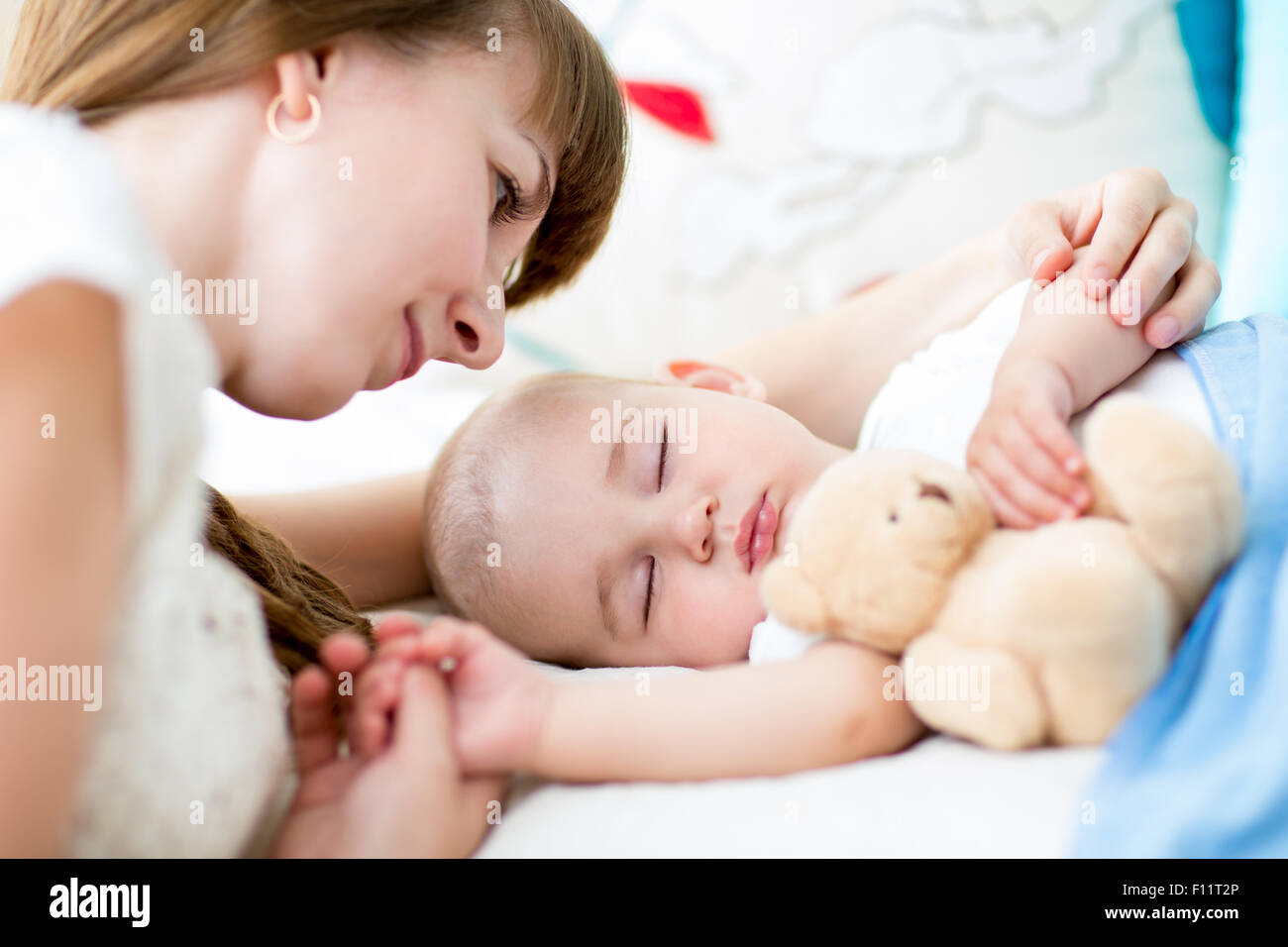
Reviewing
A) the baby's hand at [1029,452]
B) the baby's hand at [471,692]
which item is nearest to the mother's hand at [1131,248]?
the baby's hand at [1029,452]

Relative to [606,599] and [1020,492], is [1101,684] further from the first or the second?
[606,599]

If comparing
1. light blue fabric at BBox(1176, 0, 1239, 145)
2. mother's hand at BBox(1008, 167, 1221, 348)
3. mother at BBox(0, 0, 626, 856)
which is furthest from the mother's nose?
light blue fabric at BBox(1176, 0, 1239, 145)

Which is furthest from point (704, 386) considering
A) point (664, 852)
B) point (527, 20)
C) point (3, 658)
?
point (3, 658)

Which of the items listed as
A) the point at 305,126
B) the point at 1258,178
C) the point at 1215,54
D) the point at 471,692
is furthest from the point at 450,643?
the point at 1215,54

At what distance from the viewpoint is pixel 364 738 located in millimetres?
698

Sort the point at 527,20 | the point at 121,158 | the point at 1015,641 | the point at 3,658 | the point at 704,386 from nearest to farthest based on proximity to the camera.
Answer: the point at 3,658
the point at 1015,641
the point at 121,158
the point at 527,20
the point at 704,386

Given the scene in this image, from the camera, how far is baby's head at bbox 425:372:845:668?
100cm

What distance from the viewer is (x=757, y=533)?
39.7 inches

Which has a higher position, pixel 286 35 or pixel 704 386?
pixel 286 35

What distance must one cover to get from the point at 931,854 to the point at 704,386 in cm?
76

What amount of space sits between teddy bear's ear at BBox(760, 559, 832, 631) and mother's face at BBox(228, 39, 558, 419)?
405mm

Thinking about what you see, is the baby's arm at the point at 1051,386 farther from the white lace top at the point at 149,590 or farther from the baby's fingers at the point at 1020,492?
the white lace top at the point at 149,590

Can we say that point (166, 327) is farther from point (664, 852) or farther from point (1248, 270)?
point (1248, 270)

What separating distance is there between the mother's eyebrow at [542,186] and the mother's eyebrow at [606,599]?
35 centimetres
